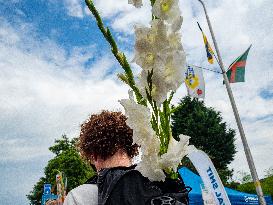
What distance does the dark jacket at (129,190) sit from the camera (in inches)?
51.6

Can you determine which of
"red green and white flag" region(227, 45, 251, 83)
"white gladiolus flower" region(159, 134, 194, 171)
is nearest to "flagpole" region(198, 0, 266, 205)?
"red green and white flag" region(227, 45, 251, 83)

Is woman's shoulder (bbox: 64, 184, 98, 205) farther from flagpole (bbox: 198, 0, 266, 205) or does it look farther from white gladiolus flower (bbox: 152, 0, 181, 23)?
flagpole (bbox: 198, 0, 266, 205)

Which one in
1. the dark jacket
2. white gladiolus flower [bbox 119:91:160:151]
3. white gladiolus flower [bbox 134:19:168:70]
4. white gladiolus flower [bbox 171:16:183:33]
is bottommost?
the dark jacket

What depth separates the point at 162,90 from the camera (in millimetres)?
1133

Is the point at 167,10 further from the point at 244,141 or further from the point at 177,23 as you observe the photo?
the point at 244,141

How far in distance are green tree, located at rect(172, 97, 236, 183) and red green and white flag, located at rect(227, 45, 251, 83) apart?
21045 mm

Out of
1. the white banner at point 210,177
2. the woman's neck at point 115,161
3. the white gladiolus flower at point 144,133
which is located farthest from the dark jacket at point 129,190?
the white banner at point 210,177

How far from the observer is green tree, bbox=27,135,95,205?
3472 centimetres

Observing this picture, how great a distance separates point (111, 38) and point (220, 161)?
1373 inches

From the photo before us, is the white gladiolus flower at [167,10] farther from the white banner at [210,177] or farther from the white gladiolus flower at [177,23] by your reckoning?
the white banner at [210,177]

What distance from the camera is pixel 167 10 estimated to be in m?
Answer: 1.08

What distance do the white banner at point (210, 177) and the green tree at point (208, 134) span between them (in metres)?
25.8

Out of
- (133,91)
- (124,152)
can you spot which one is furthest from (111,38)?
(124,152)

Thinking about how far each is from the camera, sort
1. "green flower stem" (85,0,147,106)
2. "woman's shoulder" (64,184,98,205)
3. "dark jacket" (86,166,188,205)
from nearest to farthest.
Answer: "green flower stem" (85,0,147,106), "dark jacket" (86,166,188,205), "woman's shoulder" (64,184,98,205)
